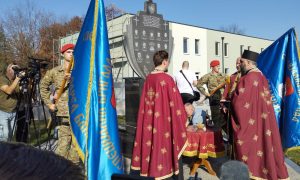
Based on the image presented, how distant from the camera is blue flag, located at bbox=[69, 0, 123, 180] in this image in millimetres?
3537

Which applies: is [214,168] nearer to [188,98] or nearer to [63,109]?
[188,98]

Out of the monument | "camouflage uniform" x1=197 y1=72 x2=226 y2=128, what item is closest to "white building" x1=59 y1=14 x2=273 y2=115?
the monument

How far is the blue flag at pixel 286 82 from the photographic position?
15.7 ft

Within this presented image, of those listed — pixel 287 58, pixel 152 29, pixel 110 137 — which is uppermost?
pixel 152 29

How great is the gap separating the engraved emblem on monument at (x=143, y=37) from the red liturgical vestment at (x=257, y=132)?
554 cm

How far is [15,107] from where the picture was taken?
20.1ft

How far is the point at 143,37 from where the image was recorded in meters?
9.65

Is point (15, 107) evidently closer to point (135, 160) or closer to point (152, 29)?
point (135, 160)

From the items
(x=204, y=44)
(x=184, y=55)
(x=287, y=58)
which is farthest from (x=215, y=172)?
(x=204, y=44)

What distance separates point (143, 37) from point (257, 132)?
6.10 metres

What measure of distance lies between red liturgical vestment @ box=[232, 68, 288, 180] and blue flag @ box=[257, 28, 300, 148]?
33.0 inches

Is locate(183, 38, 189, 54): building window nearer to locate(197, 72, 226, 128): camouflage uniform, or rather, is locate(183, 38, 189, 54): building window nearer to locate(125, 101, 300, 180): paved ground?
locate(197, 72, 226, 128): camouflage uniform

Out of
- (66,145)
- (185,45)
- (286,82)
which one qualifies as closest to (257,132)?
(286,82)

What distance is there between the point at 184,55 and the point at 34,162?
32435 mm
